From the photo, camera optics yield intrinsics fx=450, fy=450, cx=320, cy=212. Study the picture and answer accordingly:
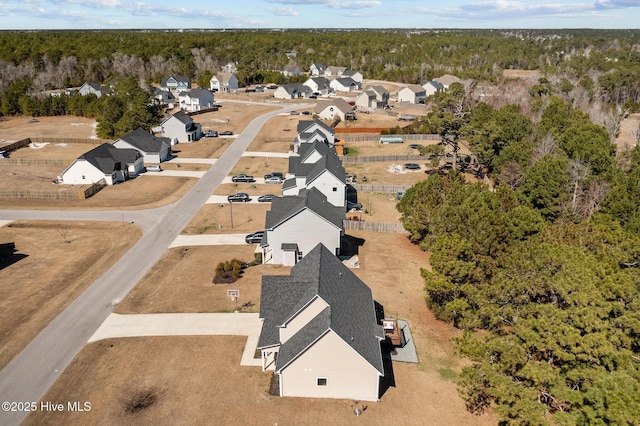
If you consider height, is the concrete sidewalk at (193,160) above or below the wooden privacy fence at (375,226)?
above

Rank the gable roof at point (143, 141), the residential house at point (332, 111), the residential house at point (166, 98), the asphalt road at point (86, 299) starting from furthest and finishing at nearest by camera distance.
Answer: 1. the residential house at point (166, 98)
2. the residential house at point (332, 111)
3. the gable roof at point (143, 141)
4. the asphalt road at point (86, 299)

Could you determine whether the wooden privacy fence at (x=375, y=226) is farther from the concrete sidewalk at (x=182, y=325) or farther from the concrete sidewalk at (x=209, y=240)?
the concrete sidewalk at (x=182, y=325)

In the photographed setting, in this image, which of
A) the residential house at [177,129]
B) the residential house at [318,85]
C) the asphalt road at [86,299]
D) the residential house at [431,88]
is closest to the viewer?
the asphalt road at [86,299]

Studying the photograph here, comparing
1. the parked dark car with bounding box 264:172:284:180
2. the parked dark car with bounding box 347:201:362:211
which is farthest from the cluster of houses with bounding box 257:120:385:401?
the parked dark car with bounding box 264:172:284:180

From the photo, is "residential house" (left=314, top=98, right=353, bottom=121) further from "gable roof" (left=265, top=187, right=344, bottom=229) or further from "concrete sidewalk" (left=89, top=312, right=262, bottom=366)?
"concrete sidewalk" (left=89, top=312, right=262, bottom=366)

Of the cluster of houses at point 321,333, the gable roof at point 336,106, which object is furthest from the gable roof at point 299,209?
the gable roof at point 336,106

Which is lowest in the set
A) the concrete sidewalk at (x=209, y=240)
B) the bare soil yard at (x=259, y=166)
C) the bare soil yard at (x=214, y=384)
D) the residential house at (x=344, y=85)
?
the bare soil yard at (x=214, y=384)
